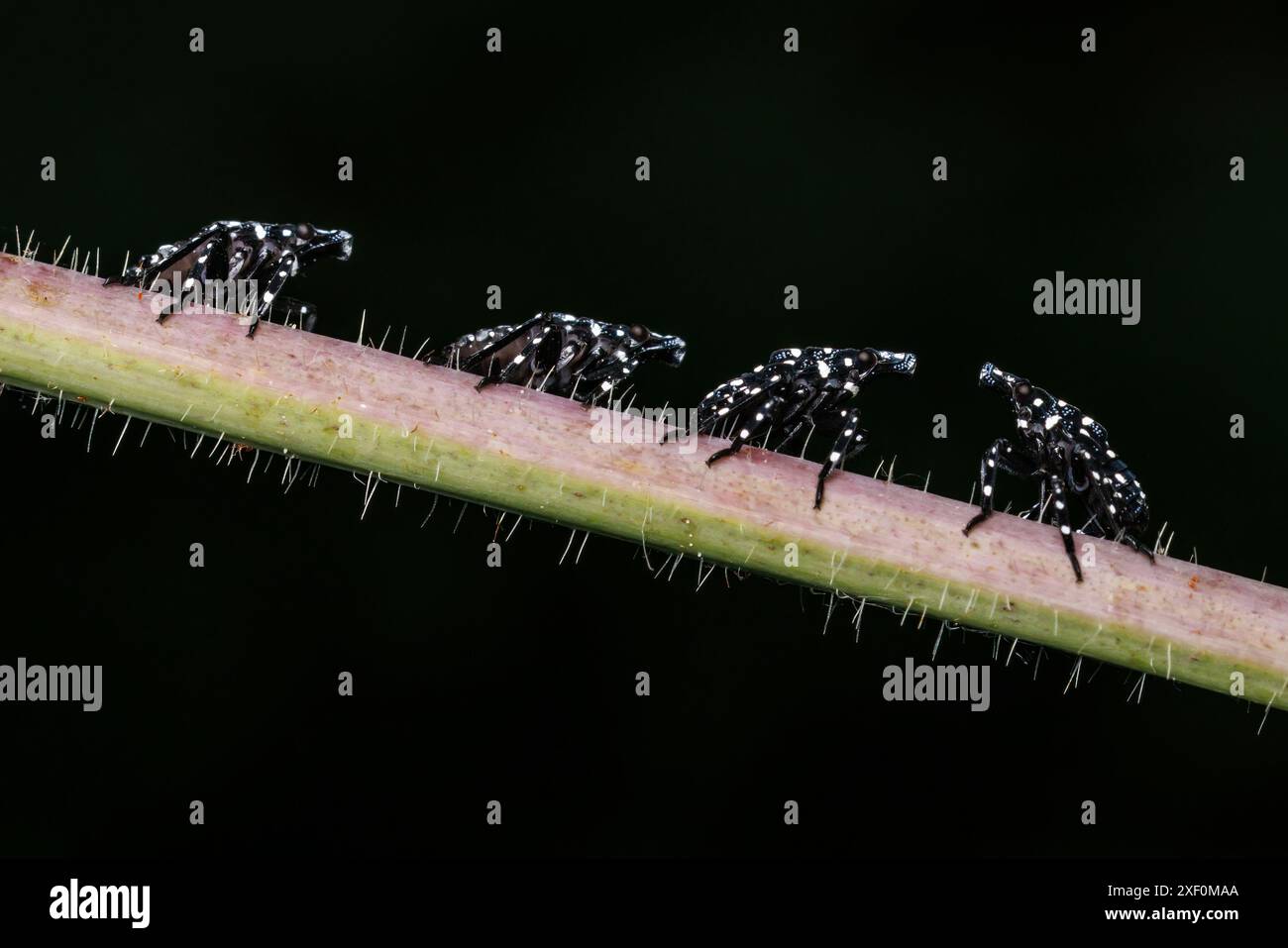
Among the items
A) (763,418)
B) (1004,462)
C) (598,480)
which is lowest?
(598,480)

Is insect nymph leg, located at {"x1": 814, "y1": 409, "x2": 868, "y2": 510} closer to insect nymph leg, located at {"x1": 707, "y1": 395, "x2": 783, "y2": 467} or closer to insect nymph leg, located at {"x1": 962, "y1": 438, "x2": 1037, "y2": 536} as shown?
insect nymph leg, located at {"x1": 707, "y1": 395, "x2": 783, "y2": 467}

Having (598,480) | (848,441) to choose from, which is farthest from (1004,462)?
(598,480)

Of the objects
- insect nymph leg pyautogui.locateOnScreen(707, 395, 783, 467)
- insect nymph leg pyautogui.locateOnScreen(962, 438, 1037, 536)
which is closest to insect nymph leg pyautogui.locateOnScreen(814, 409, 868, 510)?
insect nymph leg pyautogui.locateOnScreen(707, 395, 783, 467)

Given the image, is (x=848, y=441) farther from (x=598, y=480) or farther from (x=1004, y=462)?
(x=598, y=480)

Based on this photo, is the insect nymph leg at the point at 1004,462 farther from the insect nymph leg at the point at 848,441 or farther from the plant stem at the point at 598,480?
the plant stem at the point at 598,480

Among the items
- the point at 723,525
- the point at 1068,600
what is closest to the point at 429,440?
the point at 723,525

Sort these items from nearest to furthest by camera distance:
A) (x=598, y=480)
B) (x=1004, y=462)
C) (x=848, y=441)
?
(x=598, y=480)
(x=848, y=441)
(x=1004, y=462)

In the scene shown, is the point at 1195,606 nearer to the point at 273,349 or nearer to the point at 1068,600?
the point at 1068,600

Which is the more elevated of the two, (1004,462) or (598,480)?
(1004,462)

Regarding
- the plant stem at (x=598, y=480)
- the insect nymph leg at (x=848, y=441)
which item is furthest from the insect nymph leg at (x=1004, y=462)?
the plant stem at (x=598, y=480)
